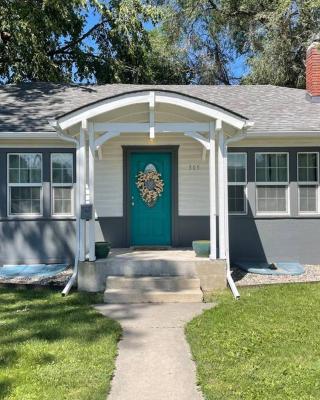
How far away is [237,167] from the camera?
1091 centimetres

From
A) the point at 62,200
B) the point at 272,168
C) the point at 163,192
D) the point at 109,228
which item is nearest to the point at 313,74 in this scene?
the point at 272,168

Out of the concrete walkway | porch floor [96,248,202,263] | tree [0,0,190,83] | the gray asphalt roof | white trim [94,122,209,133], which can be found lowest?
the concrete walkway

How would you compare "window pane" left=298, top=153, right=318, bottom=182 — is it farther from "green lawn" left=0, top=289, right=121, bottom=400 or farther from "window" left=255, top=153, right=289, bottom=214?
"green lawn" left=0, top=289, right=121, bottom=400

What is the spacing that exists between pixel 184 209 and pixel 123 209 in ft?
4.62

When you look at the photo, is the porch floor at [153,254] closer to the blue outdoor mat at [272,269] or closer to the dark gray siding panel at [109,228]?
the dark gray siding panel at [109,228]

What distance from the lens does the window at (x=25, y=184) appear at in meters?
10.6

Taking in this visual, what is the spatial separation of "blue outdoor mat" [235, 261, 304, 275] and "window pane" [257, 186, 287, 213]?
1271 millimetres

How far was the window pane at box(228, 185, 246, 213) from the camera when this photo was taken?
428 inches

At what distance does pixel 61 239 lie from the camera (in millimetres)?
10680

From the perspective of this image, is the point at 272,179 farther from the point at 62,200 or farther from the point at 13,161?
the point at 13,161

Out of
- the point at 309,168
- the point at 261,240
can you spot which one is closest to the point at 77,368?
the point at 261,240

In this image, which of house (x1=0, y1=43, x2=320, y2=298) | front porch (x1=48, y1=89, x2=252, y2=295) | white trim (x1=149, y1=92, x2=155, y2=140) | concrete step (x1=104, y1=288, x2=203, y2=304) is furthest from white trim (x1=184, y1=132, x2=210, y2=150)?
concrete step (x1=104, y1=288, x2=203, y2=304)

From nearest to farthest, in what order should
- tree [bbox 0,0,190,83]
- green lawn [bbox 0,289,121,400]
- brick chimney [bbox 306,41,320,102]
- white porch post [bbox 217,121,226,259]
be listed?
green lawn [bbox 0,289,121,400], white porch post [bbox 217,121,226,259], brick chimney [bbox 306,41,320,102], tree [bbox 0,0,190,83]

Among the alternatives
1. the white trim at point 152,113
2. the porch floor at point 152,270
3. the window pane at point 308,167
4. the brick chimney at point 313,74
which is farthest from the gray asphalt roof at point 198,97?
the porch floor at point 152,270
